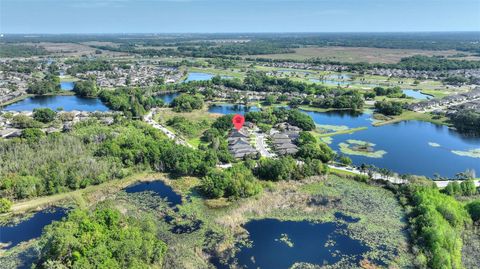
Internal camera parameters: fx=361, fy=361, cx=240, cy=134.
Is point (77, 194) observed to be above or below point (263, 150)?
below

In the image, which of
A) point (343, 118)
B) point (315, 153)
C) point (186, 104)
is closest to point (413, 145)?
point (343, 118)

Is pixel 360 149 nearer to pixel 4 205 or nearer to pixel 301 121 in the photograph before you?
pixel 301 121

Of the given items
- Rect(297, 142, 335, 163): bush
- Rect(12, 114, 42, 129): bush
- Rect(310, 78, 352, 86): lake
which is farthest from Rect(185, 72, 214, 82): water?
Rect(297, 142, 335, 163): bush

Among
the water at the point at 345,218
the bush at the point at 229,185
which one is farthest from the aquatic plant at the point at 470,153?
the bush at the point at 229,185

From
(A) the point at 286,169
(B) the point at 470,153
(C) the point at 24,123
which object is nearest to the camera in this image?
(A) the point at 286,169

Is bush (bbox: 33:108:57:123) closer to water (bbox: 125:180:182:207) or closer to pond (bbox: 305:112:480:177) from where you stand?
water (bbox: 125:180:182:207)

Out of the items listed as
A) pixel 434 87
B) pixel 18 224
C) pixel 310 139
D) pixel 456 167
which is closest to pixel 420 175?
pixel 456 167

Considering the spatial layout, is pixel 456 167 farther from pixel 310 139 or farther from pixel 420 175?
pixel 310 139
